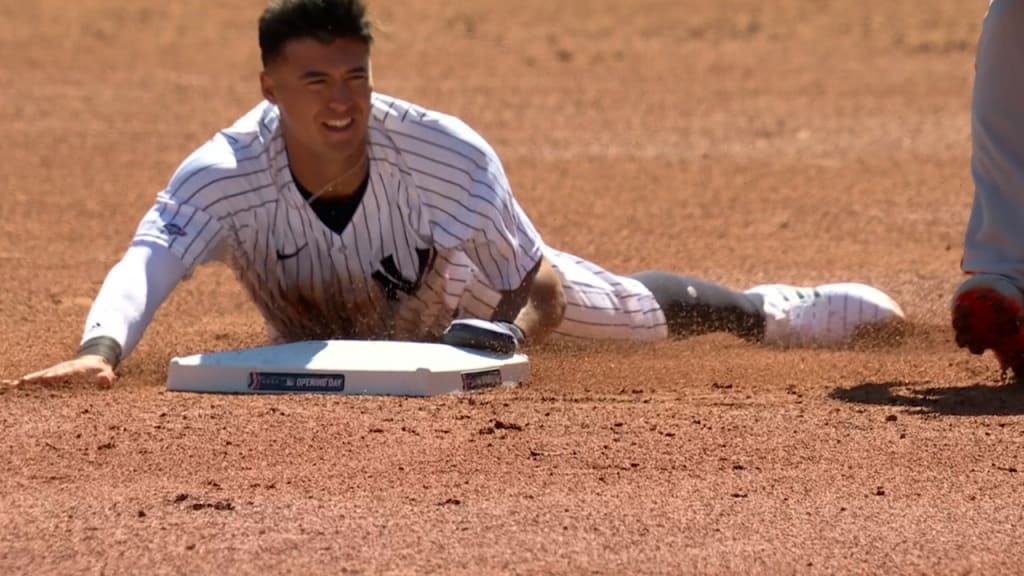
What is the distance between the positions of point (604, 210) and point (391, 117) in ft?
13.3

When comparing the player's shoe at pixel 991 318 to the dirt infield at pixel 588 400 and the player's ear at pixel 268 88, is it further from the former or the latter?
the player's ear at pixel 268 88

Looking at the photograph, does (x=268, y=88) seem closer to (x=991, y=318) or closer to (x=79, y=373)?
(x=79, y=373)

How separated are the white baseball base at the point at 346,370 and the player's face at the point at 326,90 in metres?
0.56

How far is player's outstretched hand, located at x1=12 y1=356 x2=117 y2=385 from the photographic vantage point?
5.11m

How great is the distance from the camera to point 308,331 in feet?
19.1

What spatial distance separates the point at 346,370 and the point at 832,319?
6.82 ft

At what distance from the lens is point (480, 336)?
5359 millimetres

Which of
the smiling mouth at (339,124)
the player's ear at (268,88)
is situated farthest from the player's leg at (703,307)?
the player's ear at (268,88)

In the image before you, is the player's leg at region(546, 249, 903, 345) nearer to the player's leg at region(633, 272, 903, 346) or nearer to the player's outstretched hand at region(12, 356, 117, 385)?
the player's leg at region(633, 272, 903, 346)

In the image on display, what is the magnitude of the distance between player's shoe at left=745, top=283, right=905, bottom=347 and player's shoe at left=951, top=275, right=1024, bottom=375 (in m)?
1.31

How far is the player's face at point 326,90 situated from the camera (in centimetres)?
543

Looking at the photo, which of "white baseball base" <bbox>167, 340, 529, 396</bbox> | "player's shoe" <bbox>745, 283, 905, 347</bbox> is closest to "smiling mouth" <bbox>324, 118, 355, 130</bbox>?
"white baseball base" <bbox>167, 340, 529, 396</bbox>

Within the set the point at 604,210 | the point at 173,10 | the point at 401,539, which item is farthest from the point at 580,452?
the point at 173,10

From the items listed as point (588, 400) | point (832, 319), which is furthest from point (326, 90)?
point (832, 319)
